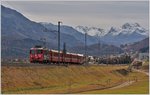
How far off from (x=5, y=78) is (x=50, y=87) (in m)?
9.42

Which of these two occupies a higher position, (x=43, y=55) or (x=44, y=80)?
(x=43, y=55)

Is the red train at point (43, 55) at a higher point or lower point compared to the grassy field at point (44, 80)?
higher

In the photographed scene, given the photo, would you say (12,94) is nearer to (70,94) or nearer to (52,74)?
(70,94)

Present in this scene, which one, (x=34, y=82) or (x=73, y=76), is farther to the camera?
(x=73, y=76)

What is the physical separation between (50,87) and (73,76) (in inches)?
950

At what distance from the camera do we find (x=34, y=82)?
78.9m

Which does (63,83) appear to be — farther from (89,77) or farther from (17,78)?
(89,77)

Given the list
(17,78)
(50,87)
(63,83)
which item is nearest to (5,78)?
(17,78)

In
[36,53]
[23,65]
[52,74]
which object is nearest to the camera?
[23,65]

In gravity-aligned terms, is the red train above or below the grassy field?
above

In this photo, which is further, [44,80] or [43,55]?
[43,55]

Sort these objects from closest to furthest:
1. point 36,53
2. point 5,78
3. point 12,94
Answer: point 12,94 < point 5,78 < point 36,53

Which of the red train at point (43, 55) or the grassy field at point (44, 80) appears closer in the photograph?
the grassy field at point (44, 80)

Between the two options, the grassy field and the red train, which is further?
the red train
